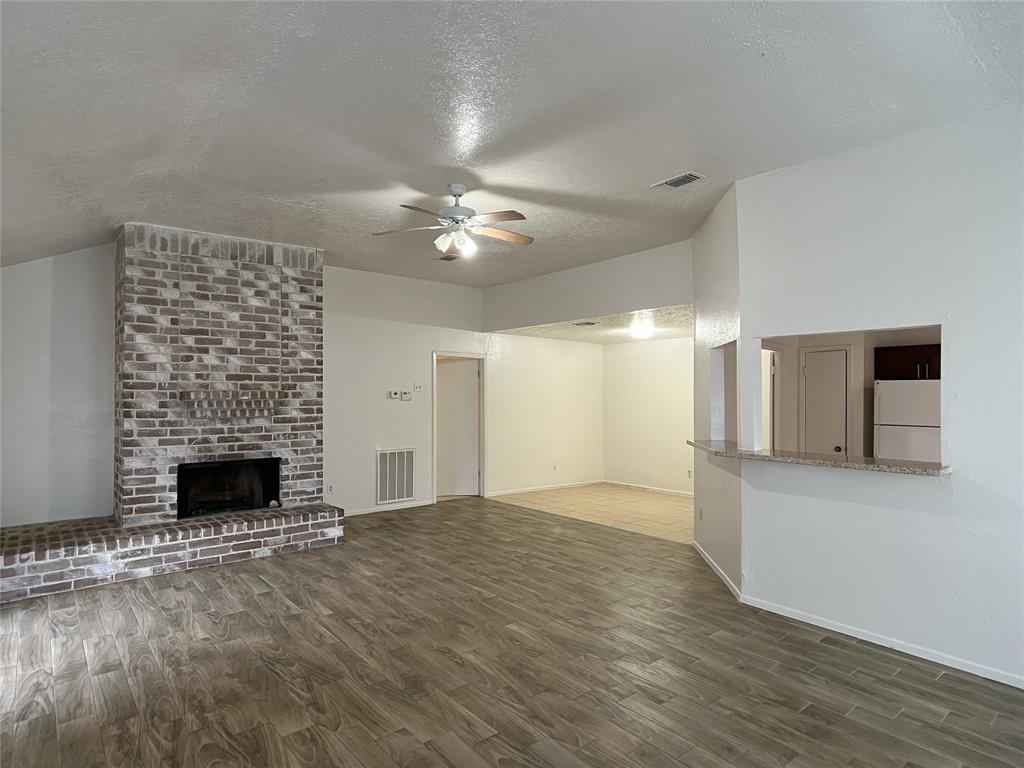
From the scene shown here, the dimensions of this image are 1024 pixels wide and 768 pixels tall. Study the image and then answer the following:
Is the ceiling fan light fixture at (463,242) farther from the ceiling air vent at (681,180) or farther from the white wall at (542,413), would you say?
the white wall at (542,413)

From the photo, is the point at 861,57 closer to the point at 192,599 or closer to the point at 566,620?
the point at 566,620

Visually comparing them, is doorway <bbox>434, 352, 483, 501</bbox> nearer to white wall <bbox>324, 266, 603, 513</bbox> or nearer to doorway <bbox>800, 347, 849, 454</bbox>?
white wall <bbox>324, 266, 603, 513</bbox>

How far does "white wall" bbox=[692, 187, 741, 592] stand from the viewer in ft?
13.4

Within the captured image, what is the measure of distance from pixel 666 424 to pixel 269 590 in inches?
243

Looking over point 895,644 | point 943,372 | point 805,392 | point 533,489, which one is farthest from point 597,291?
point 895,644

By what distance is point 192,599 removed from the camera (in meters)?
4.00

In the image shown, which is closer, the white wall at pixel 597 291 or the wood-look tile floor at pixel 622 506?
the white wall at pixel 597 291

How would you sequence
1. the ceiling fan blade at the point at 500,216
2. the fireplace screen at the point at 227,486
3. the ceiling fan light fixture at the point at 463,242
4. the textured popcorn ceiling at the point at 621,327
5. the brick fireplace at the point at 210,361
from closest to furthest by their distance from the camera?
1. the ceiling fan blade at the point at 500,216
2. the ceiling fan light fixture at the point at 463,242
3. the brick fireplace at the point at 210,361
4. the fireplace screen at the point at 227,486
5. the textured popcorn ceiling at the point at 621,327

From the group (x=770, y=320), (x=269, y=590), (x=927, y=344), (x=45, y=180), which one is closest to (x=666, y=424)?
(x=927, y=344)

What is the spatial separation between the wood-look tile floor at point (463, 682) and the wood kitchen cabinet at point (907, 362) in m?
2.99

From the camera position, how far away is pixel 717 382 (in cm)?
488

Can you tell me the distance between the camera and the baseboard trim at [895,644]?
9.33 feet

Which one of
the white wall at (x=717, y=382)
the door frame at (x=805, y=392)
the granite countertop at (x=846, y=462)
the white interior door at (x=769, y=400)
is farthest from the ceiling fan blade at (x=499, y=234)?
the door frame at (x=805, y=392)

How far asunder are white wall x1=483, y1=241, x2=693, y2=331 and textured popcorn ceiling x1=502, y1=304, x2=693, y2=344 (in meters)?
0.13
